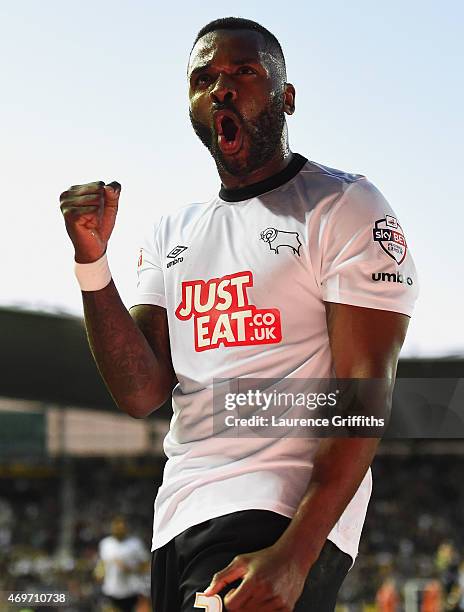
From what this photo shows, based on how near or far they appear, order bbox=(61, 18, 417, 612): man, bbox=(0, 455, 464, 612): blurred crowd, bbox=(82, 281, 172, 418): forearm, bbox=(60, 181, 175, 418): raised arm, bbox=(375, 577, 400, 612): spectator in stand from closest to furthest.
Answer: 1. bbox=(61, 18, 417, 612): man
2. bbox=(60, 181, 175, 418): raised arm
3. bbox=(82, 281, 172, 418): forearm
4. bbox=(375, 577, 400, 612): spectator in stand
5. bbox=(0, 455, 464, 612): blurred crowd

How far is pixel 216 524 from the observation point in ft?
6.60

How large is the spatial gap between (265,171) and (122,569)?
11454mm

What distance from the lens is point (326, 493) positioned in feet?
6.16

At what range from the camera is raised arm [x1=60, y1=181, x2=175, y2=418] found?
7.02 feet

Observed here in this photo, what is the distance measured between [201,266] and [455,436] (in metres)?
1.18

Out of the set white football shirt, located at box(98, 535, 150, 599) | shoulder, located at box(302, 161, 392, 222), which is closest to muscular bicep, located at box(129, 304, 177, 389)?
shoulder, located at box(302, 161, 392, 222)

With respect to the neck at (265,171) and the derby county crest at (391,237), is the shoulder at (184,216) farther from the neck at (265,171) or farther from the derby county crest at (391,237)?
the derby county crest at (391,237)

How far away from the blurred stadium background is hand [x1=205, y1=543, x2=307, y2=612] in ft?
48.0

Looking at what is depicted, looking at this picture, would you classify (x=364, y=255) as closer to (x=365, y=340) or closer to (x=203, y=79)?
(x=365, y=340)

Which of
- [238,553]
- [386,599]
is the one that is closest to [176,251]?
[238,553]

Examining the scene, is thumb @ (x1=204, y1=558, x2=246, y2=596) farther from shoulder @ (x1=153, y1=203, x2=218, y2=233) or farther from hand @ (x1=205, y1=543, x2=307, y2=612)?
shoulder @ (x1=153, y1=203, x2=218, y2=233)

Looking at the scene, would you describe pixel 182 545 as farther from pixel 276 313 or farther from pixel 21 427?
pixel 21 427

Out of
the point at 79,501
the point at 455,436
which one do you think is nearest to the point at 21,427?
the point at 79,501

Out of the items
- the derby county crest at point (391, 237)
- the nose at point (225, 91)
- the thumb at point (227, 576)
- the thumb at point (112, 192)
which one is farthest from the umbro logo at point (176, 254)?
the thumb at point (227, 576)
